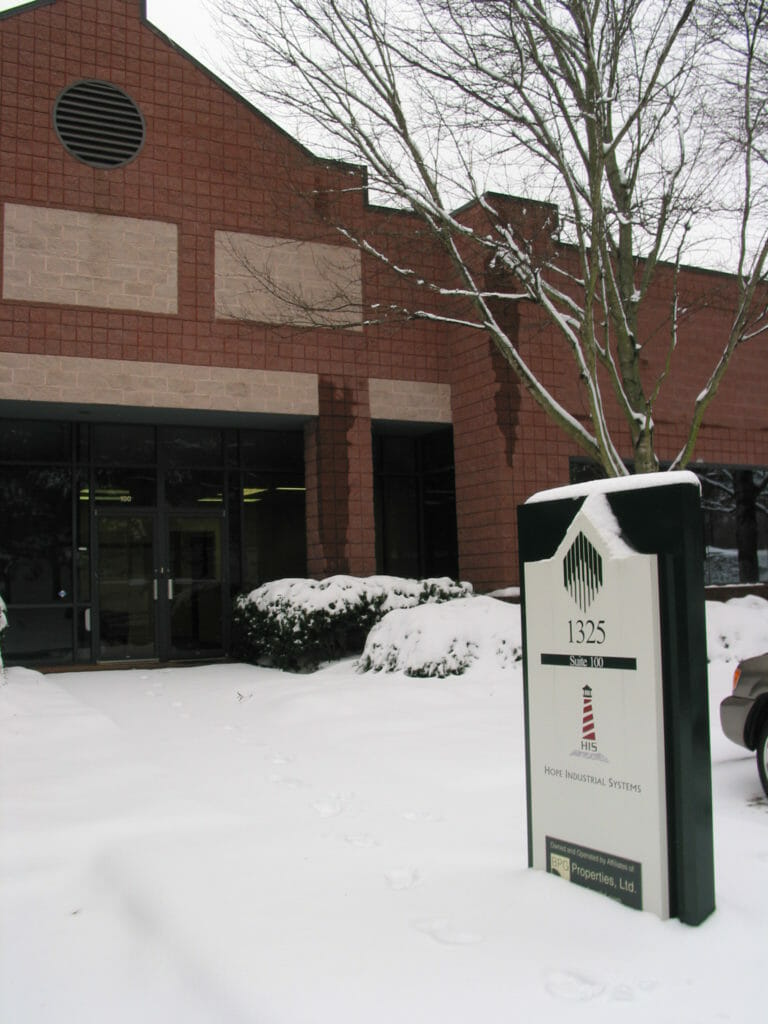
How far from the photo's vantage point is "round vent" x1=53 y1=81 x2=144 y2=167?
1422 cm

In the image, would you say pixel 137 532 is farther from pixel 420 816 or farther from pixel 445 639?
pixel 420 816

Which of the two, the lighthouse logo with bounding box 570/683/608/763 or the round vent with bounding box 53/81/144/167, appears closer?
the lighthouse logo with bounding box 570/683/608/763

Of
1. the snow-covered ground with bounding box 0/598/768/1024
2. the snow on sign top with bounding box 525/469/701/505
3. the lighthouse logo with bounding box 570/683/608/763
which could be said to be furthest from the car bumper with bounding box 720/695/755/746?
the snow on sign top with bounding box 525/469/701/505

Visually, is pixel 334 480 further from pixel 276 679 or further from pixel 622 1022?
pixel 622 1022

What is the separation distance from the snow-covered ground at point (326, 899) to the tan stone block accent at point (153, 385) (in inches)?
265

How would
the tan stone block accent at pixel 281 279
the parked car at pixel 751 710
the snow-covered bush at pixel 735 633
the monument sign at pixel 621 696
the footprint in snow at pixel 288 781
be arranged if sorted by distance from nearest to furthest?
the monument sign at pixel 621 696 → the parked car at pixel 751 710 → the footprint in snow at pixel 288 781 → the snow-covered bush at pixel 735 633 → the tan stone block accent at pixel 281 279

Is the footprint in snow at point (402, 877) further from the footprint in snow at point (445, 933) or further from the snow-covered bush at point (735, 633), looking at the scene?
the snow-covered bush at point (735, 633)

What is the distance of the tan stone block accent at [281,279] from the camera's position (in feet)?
48.9

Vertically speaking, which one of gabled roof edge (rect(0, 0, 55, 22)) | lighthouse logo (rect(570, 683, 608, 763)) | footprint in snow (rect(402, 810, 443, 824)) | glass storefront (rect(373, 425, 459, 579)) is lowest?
footprint in snow (rect(402, 810, 443, 824))

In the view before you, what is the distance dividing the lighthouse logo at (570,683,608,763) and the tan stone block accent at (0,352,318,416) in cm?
1113

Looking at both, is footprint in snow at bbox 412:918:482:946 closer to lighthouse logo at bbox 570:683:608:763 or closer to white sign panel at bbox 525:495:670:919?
white sign panel at bbox 525:495:670:919

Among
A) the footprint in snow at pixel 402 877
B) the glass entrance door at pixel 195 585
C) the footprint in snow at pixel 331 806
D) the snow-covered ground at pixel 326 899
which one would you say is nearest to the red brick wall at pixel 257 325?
the glass entrance door at pixel 195 585

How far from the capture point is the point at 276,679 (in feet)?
40.9

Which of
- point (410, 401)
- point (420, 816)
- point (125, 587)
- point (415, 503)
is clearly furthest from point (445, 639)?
point (415, 503)
